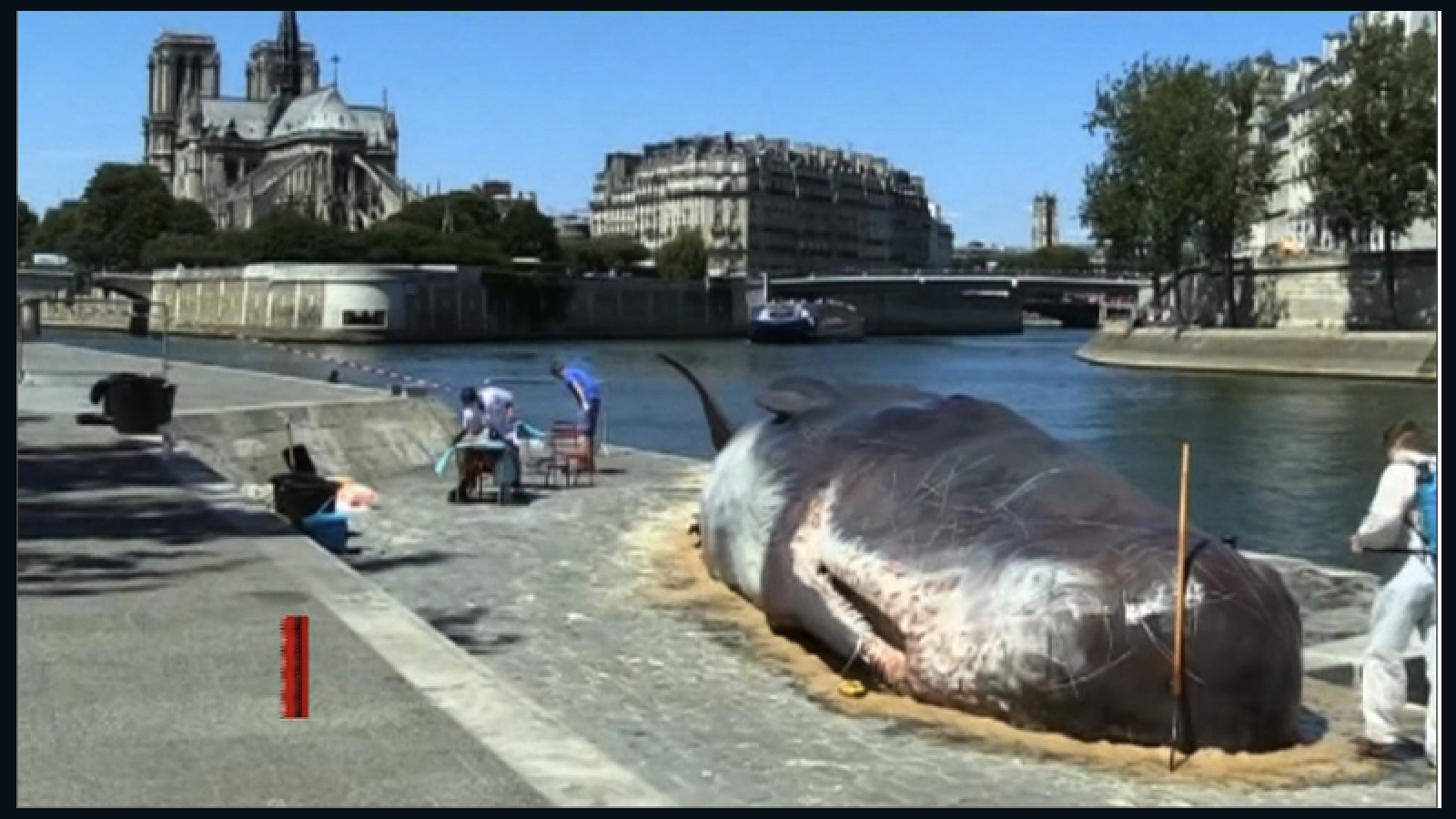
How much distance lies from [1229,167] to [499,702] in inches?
3729

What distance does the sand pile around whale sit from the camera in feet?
35.6

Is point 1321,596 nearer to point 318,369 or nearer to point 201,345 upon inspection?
point 318,369

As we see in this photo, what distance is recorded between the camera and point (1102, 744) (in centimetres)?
1127

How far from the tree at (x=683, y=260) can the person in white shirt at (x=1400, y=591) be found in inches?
6654

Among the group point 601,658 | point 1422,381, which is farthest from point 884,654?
point 1422,381

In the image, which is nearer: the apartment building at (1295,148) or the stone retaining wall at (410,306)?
the apartment building at (1295,148)

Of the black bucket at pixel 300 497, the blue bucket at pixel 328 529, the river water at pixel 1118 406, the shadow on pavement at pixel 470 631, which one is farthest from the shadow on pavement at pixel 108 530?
the river water at pixel 1118 406

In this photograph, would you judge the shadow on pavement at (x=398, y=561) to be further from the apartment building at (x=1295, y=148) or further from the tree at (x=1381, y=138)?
the apartment building at (x=1295, y=148)


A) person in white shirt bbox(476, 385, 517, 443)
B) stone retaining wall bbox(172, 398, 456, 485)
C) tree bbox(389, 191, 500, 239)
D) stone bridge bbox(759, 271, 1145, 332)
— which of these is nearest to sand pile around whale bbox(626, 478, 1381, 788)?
person in white shirt bbox(476, 385, 517, 443)

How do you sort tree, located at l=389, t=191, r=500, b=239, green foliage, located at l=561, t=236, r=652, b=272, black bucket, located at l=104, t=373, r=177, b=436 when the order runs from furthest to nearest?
1. green foliage, located at l=561, t=236, r=652, b=272
2. tree, located at l=389, t=191, r=500, b=239
3. black bucket, located at l=104, t=373, r=177, b=436

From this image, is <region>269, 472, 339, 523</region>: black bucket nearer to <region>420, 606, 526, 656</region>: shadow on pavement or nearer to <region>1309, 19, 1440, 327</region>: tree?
<region>420, 606, 526, 656</region>: shadow on pavement

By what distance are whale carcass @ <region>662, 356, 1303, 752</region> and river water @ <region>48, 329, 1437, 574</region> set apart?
9178 millimetres

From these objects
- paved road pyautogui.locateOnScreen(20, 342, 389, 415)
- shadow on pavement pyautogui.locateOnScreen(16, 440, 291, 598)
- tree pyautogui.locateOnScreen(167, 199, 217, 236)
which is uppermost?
tree pyautogui.locateOnScreen(167, 199, 217, 236)

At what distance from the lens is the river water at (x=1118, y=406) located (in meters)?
33.1
